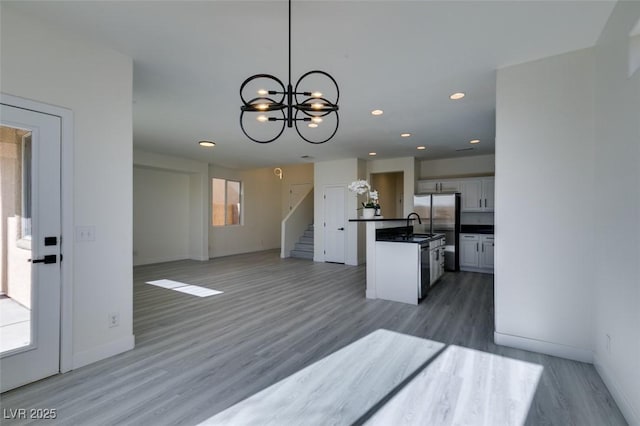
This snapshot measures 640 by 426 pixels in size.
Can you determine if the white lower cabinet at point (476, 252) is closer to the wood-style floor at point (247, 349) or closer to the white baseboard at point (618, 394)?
the wood-style floor at point (247, 349)

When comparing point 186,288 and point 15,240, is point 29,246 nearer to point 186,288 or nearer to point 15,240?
point 15,240

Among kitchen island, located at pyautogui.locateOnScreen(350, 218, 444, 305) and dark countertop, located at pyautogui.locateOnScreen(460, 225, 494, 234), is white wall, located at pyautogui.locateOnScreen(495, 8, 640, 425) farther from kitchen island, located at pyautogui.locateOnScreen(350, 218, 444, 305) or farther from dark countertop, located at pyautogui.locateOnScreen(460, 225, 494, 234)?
dark countertop, located at pyautogui.locateOnScreen(460, 225, 494, 234)

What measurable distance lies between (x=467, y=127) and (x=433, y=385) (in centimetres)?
424

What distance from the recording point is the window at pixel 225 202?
9.16m

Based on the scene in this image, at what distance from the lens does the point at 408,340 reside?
3092 mm

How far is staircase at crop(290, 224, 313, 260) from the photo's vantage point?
898cm

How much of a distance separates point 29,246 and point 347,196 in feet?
20.7

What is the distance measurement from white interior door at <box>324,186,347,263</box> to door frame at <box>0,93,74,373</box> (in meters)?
6.07

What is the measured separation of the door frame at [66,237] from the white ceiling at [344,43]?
806mm

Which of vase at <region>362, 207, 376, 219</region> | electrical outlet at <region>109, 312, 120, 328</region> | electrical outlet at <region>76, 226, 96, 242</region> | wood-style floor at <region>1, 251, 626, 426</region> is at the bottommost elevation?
wood-style floor at <region>1, 251, 626, 426</region>

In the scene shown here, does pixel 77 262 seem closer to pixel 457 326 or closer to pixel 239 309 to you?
pixel 239 309

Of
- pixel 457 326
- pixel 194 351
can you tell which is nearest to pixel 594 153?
pixel 457 326

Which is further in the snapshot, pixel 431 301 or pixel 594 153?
pixel 431 301

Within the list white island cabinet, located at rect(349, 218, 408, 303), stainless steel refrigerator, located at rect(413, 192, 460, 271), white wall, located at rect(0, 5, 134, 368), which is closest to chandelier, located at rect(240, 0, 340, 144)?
white wall, located at rect(0, 5, 134, 368)
